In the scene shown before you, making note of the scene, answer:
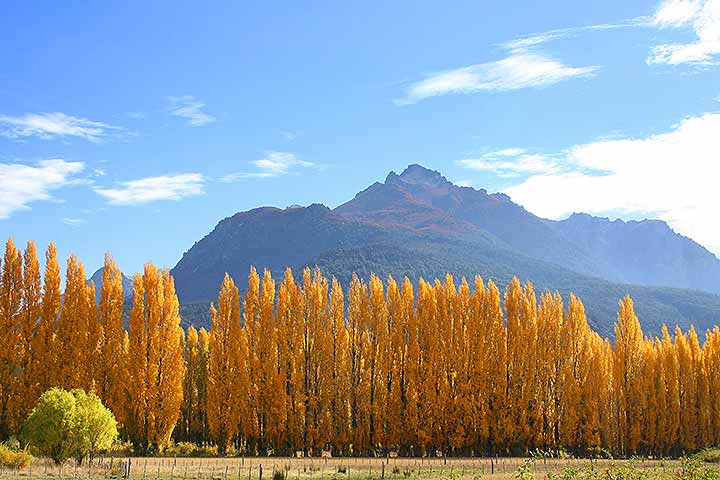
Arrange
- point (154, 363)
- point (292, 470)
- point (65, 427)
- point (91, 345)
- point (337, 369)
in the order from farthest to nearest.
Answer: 1. point (337, 369)
2. point (91, 345)
3. point (154, 363)
4. point (292, 470)
5. point (65, 427)

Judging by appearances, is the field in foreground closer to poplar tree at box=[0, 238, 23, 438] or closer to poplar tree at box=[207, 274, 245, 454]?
poplar tree at box=[207, 274, 245, 454]

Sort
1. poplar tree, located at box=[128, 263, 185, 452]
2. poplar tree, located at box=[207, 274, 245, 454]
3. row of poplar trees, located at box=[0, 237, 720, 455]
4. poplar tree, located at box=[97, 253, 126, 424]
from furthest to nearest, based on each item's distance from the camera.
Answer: poplar tree, located at box=[207, 274, 245, 454] → row of poplar trees, located at box=[0, 237, 720, 455] → poplar tree, located at box=[97, 253, 126, 424] → poplar tree, located at box=[128, 263, 185, 452]

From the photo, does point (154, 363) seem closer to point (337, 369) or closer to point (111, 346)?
point (111, 346)

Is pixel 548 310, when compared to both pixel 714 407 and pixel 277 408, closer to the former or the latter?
pixel 714 407

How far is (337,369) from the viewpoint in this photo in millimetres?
64812

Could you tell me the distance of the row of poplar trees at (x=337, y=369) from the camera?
2378 inches

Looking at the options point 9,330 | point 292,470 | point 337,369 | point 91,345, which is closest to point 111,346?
point 91,345

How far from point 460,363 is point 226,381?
20907 millimetres

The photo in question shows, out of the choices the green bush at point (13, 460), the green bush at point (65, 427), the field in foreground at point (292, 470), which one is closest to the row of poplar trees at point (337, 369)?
the field in foreground at point (292, 470)

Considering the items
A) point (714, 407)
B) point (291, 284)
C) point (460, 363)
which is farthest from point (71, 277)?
point (714, 407)

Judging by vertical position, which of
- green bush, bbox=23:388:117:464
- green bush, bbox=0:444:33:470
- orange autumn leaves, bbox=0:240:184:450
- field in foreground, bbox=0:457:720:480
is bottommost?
field in foreground, bbox=0:457:720:480

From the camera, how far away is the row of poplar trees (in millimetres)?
60406

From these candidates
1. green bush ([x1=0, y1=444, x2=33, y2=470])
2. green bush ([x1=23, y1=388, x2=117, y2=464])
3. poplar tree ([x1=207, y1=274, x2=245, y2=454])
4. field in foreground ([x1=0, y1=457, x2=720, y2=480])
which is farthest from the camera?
poplar tree ([x1=207, y1=274, x2=245, y2=454])

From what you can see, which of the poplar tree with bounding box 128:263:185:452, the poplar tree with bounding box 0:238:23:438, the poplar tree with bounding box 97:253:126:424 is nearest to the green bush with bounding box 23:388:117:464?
the poplar tree with bounding box 128:263:185:452
